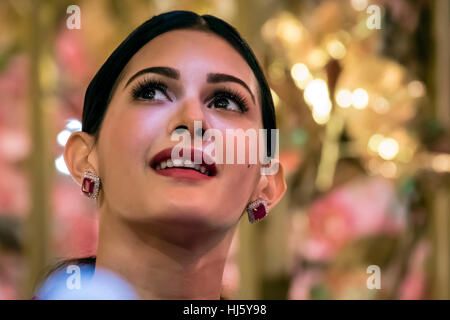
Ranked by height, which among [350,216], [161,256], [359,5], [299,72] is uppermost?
[359,5]

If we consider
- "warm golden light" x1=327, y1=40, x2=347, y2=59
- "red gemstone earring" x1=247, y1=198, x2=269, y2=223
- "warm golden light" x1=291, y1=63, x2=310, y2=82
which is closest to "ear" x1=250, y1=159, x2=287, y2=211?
"red gemstone earring" x1=247, y1=198, x2=269, y2=223

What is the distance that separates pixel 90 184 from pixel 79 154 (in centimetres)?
6

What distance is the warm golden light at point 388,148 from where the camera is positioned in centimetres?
179

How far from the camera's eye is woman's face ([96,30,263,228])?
761 mm

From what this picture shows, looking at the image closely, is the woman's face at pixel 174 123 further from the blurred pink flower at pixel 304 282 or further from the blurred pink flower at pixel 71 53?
the blurred pink flower at pixel 304 282

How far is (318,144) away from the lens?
68.2 inches

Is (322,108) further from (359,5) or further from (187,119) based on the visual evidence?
(187,119)

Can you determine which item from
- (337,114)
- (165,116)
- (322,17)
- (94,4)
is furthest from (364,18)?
(165,116)

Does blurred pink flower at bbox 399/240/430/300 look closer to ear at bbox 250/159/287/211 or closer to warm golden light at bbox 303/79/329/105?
warm golden light at bbox 303/79/329/105

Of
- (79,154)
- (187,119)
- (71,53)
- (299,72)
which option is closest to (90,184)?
(79,154)

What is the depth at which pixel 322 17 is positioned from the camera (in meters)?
1.76
